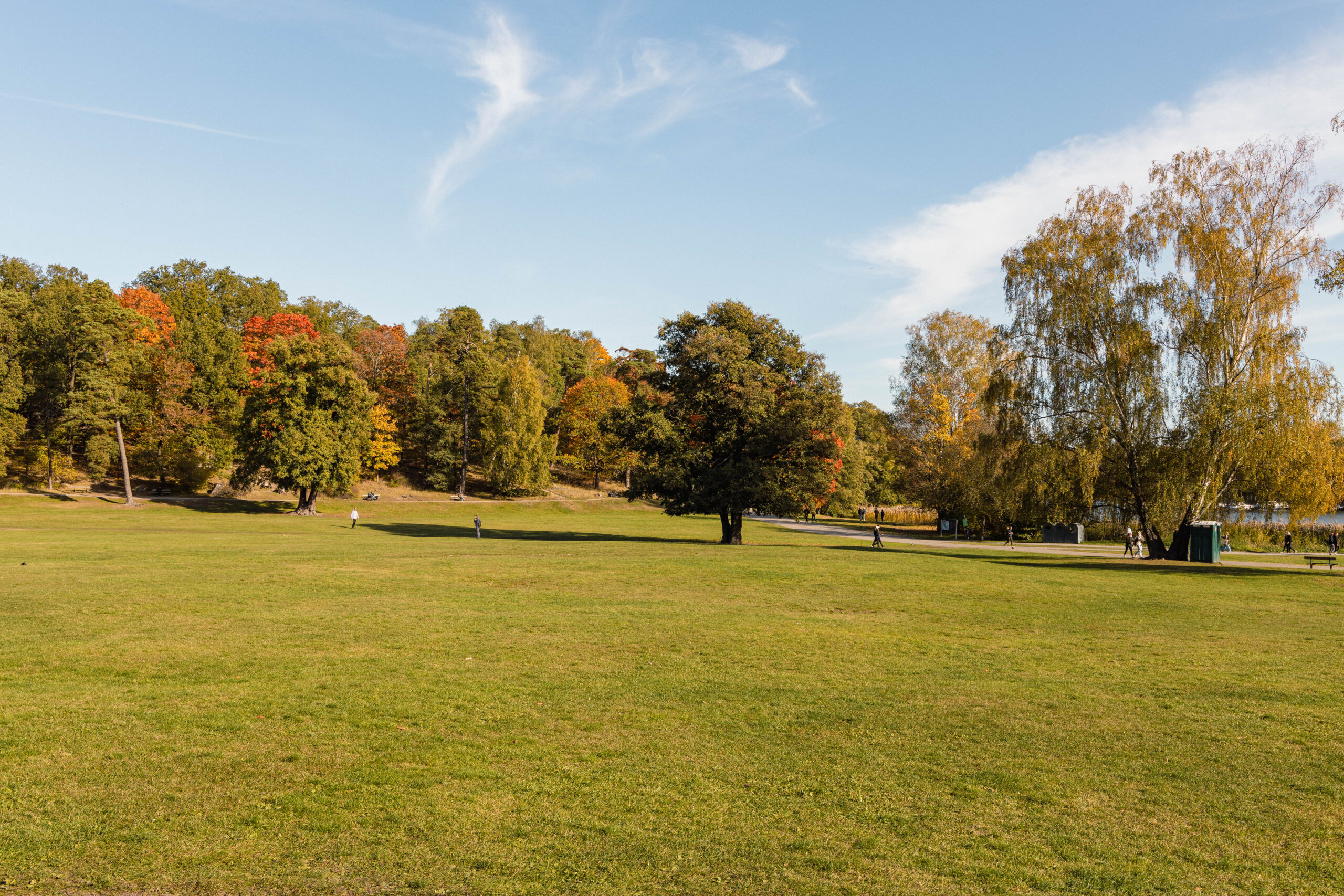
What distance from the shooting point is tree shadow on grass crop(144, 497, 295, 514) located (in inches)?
2359

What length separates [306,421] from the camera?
60.2 meters

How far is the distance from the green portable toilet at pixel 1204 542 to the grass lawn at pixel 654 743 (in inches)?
598

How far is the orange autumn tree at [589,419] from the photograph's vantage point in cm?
8994

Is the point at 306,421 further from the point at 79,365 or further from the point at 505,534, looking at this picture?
the point at 505,534

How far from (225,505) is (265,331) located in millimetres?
34452

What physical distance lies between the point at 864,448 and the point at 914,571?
29.2 metres

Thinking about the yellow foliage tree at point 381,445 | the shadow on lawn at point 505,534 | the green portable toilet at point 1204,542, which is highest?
the yellow foliage tree at point 381,445

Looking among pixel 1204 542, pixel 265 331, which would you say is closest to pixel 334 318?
pixel 265 331

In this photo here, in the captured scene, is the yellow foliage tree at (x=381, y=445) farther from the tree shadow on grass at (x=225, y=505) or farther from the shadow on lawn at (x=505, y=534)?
the shadow on lawn at (x=505, y=534)

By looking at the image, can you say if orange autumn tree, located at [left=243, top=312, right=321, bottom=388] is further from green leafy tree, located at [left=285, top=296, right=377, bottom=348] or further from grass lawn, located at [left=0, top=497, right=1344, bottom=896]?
grass lawn, located at [left=0, top=497, right=1344, bottom=896]

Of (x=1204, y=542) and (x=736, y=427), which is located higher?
(x=736, y=427)

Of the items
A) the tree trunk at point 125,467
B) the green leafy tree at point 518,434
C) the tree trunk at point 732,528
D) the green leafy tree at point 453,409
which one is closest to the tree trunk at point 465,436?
the green leafy tree at point 453,409

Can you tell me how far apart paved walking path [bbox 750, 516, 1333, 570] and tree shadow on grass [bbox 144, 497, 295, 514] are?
39307 mm

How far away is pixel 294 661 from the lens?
12.1 meters
